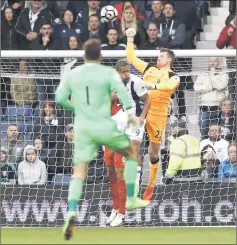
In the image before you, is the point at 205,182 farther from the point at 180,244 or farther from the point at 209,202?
the point at 180,244

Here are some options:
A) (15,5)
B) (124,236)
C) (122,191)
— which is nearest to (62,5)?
(15,5)

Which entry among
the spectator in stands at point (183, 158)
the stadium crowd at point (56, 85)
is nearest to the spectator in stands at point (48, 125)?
the stadium crowd at point (56, 85)

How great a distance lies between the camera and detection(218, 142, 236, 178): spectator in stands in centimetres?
1773

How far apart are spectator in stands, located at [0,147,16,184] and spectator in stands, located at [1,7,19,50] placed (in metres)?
2.65

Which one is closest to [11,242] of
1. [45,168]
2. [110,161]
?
[110,161]

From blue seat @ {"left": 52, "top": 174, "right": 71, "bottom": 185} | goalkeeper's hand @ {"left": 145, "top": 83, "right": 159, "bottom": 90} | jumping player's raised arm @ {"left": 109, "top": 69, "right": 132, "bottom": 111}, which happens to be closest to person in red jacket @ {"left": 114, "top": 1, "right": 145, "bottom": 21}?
blue seat @ {"left": 52, "top": 174, "right": 71, "bottom": 185}

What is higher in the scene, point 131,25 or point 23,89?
point 131,25

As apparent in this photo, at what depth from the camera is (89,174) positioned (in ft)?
59.5

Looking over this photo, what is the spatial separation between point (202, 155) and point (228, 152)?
0.38m

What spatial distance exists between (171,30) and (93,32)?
1216 millimetres

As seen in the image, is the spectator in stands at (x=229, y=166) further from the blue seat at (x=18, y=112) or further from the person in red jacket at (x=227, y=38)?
the blue seat at (x=18, y=112)

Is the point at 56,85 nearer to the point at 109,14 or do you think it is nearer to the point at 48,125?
the point at 48,125

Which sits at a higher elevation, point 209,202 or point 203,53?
point 203,53

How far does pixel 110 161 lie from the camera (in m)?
16.2
